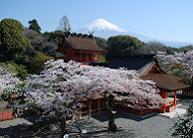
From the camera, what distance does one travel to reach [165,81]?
24.6m

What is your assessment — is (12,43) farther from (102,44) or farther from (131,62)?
(102,44)

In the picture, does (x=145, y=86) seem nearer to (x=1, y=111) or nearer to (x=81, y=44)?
(x=1, y=111)

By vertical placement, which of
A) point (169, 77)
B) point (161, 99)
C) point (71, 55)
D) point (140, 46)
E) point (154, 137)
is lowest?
point (154, 137)

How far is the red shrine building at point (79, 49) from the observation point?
3141 cm

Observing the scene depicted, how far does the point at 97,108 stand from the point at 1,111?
7307mm

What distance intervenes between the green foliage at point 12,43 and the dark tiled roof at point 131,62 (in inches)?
445

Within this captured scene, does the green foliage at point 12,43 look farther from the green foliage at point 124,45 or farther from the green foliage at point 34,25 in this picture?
the green foliage at point 124,45

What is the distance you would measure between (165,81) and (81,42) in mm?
11733

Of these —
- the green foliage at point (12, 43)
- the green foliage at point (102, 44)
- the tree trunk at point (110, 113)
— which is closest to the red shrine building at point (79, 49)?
the green foliage at point (12, 43)

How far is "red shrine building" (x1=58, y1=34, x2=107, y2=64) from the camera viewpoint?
3141 cm

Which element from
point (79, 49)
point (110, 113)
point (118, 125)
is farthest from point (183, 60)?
point (110, 113)

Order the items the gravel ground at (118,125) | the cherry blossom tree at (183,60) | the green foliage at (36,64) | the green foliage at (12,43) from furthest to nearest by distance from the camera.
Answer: the green foliage at (12,43) → the cherry blossom tree at (183,60) → the green foliage at (36,64) → the gravel ground at (118,125)

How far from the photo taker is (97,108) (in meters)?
24.0

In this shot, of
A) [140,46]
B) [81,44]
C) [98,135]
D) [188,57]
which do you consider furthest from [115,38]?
[98,135]
